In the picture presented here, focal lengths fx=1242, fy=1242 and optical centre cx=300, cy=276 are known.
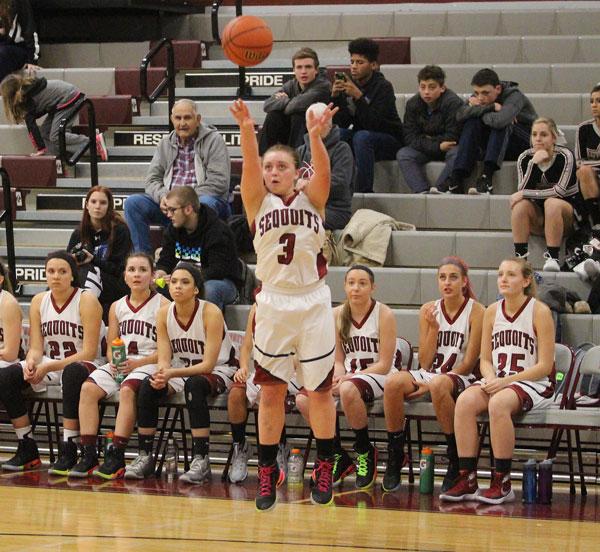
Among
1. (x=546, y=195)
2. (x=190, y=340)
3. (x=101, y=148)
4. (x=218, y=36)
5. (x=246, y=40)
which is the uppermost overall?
(x=218, y=36)

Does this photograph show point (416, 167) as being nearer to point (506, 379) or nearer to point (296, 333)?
point (506, 379)

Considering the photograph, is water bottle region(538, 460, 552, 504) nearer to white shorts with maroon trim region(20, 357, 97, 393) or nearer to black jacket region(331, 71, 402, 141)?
white shorts with maroon trim region(20, 357, 97, 393)

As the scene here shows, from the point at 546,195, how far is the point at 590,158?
1.57 ft

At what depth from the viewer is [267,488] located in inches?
222

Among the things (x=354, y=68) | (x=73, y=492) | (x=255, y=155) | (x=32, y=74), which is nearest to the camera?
(x=255, y=155)

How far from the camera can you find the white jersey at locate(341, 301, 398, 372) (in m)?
7.02

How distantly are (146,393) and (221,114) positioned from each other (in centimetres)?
384

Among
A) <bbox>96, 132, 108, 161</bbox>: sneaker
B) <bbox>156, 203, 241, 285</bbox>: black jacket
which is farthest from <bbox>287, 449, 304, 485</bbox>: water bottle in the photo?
<bbox>96, 132, 108, 161</bbox>: sneaker

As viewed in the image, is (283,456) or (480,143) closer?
(283,456)

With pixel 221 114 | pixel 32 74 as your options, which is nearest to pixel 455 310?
pixel 221 114

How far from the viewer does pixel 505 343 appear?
672 centimetres

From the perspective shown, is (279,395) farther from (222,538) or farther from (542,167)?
(542,167)

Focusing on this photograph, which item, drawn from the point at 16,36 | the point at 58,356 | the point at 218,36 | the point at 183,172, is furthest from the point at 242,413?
the point at 16,36

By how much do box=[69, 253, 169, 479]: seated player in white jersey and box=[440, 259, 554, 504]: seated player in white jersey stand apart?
1.85m
